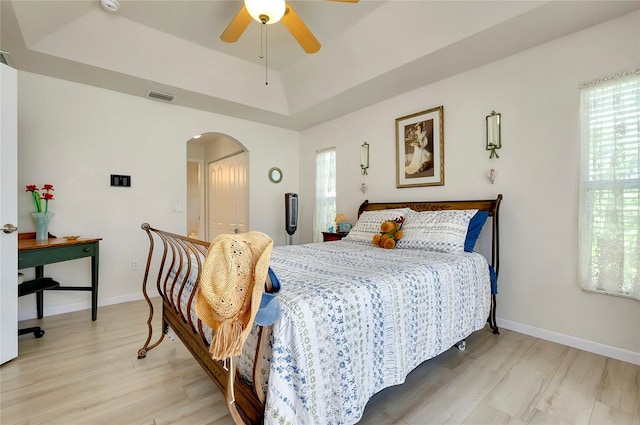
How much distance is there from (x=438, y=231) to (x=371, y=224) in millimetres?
761

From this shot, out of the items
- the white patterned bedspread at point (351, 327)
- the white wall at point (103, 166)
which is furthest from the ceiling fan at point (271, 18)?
the white wall at point (103, 166)

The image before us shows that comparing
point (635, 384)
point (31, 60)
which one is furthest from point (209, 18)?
point (635, 384)

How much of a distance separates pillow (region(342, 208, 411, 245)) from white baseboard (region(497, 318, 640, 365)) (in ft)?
4.43

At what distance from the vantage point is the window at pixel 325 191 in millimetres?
4289

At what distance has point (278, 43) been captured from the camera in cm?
304

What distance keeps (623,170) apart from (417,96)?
6.23 ft

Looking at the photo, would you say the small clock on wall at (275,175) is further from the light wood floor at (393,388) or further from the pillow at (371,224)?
the light wood floor at (393,388)

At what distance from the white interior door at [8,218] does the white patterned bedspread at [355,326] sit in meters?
1.86

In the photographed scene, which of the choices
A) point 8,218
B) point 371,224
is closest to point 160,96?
point 8,218

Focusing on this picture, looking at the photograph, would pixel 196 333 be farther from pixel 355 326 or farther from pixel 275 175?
pixel 275 175

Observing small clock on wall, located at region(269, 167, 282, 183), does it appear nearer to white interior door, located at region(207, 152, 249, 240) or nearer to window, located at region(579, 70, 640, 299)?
white interior door, located at region(207, 152, 249, 240)

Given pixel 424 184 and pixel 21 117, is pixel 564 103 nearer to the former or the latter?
pixel 424 184

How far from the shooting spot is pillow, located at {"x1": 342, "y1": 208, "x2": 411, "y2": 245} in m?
2.91

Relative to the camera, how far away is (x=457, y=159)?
287 centimetres
